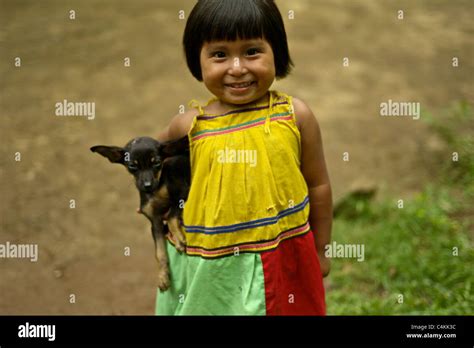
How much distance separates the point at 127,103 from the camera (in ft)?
23.3

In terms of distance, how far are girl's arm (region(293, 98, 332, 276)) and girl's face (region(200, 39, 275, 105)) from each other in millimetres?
191

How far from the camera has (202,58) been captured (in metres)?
2.39

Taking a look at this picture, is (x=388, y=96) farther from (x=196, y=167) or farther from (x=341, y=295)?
(x=196, y=167)

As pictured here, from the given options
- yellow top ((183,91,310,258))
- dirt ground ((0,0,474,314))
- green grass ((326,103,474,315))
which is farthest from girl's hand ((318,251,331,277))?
dirt ground ((0,0,474,314))

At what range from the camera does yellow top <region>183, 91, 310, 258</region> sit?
2350mm

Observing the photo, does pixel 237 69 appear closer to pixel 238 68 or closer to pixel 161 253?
pixel 238 68

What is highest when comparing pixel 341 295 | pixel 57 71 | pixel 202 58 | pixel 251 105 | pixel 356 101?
pixel 57 71

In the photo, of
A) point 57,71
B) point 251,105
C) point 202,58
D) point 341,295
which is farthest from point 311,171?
point 57,71

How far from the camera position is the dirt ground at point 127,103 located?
4.85 metres

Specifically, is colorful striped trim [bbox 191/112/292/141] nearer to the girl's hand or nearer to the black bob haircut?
the black bob haircut

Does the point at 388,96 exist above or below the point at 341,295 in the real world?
above

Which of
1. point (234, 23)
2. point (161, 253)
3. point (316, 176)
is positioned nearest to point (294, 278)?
point (316, 176)

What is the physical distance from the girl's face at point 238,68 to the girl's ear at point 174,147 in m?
0.22
